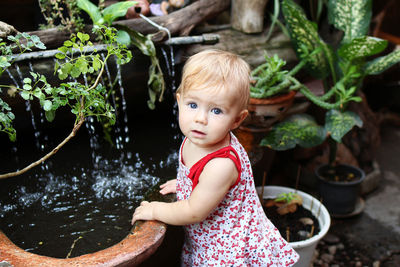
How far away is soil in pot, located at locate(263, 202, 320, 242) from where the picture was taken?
226cm

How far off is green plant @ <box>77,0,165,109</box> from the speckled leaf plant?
75cm

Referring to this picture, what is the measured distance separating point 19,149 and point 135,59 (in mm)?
981

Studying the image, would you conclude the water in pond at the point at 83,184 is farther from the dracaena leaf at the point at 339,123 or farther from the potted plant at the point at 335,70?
the dracaena leaf at the point at 339,123

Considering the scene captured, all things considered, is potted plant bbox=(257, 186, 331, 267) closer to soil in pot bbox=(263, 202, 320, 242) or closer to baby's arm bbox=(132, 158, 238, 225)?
soil in pot bbox=(263, 202, 320, 242)

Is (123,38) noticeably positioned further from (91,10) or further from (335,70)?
(335,70)

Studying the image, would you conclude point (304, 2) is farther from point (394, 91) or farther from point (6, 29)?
point (6, 29)

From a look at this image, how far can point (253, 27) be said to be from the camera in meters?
3.03

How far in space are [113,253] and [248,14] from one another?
2.18 metres

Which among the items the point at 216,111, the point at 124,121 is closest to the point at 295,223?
the point at 216,111

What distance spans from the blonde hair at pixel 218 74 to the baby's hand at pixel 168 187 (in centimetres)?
56

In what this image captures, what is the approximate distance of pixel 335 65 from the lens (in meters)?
2.85

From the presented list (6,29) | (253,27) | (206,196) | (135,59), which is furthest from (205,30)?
(206,196)

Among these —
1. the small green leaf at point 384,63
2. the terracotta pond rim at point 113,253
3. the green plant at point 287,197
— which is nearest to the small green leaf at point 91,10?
the terracotta pond rim at point 113,253

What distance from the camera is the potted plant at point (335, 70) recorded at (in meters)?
2.47
